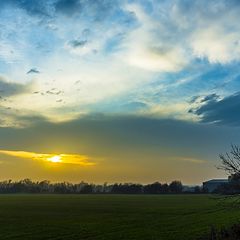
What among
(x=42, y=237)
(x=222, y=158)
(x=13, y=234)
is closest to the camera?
(x=222, y=158)

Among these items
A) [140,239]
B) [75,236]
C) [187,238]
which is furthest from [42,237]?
[187,238]

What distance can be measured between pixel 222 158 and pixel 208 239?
7396 millimetres

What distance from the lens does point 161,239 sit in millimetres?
38531

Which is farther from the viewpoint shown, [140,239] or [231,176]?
[140,239]

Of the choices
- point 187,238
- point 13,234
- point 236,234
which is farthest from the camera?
point 13,234

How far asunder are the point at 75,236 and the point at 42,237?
303 cm

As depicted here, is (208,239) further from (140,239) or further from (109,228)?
(109,228)

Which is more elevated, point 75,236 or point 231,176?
point 231,176

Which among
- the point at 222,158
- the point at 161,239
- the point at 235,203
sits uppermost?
the point at 222,158

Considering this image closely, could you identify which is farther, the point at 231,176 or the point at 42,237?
the point at 42,237

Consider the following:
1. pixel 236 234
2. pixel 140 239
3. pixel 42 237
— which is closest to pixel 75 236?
pixel 42 237

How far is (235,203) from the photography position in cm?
3281

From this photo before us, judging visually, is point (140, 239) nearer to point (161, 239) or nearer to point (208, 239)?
point (161, 239)

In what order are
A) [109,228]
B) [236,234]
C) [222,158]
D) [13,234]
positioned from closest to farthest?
[236,234], [222,158], [13,234], [109,228]
